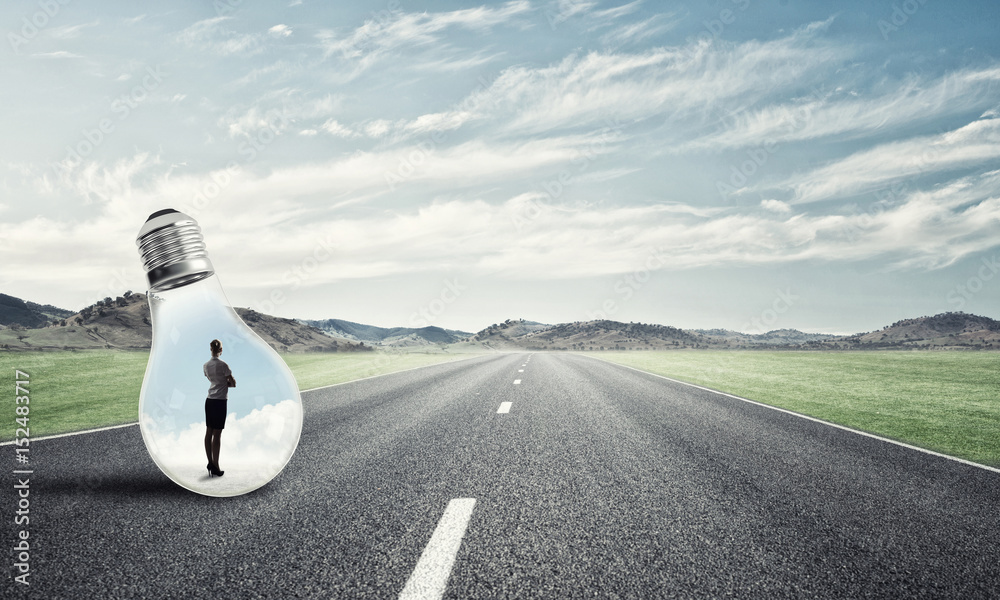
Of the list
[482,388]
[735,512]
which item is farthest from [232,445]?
[482,388]

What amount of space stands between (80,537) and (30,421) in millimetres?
9528

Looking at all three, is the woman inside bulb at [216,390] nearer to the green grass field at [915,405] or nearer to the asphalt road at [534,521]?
the asphalt road at [534,521]

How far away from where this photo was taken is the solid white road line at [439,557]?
255cm

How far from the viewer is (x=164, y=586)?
8.75 feet

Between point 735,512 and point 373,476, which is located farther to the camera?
point 373,476

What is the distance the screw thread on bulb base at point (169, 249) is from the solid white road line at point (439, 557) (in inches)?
82.0

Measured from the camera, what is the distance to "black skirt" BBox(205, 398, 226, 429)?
9.14ft

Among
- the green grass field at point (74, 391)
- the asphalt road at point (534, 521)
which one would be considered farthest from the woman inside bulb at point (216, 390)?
the green grass field at point (74, 391)

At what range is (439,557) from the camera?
2980mm

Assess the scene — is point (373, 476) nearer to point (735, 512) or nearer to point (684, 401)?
point (735, 512)

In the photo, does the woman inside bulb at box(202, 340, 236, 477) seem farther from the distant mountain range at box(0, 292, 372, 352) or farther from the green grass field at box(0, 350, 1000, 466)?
the distant mountain range at box(0, 292, 372, 352)

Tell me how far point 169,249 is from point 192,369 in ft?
2.21

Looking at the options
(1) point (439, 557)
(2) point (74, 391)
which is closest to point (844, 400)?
(1) point (439, 557)

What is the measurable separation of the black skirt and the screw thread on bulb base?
687 millimetres
